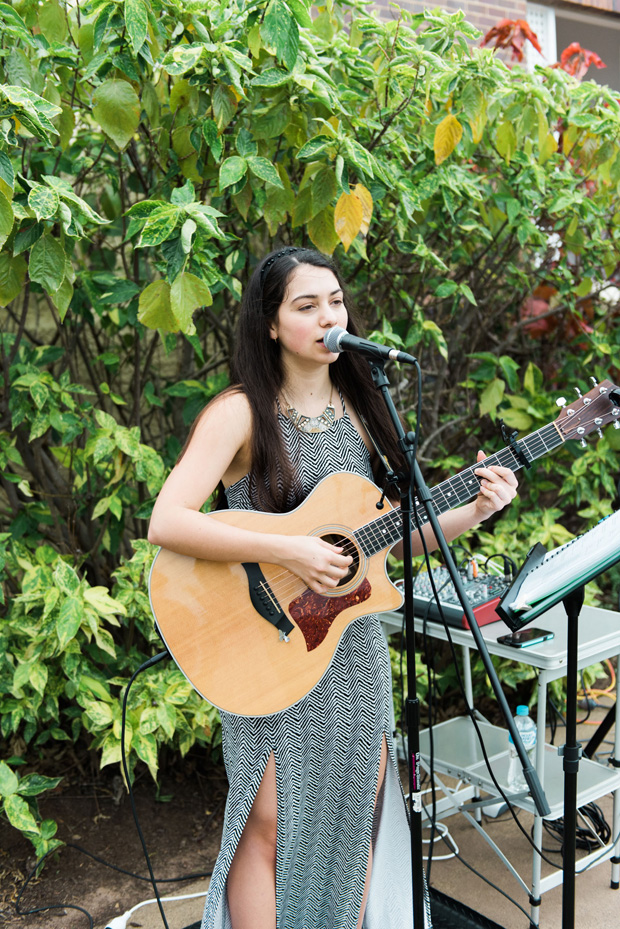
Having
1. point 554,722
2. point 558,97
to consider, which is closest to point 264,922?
point 554,722

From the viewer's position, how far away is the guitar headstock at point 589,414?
196 centimetres

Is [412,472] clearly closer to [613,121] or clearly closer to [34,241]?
[34,241]

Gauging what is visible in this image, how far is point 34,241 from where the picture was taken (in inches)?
80.7

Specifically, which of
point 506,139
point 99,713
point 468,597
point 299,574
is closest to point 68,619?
point 99,713

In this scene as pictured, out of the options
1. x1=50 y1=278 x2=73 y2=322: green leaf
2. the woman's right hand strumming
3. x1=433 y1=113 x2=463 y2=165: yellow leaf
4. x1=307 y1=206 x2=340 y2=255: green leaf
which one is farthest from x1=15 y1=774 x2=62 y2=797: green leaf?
x1=433 y1=113 x2=463 y2=165: yellow leaf

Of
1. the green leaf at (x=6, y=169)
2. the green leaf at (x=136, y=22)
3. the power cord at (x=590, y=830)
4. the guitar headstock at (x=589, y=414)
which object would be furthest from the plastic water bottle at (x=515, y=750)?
the green leaf at (x=136, y=22)

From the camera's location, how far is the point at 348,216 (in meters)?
2.34

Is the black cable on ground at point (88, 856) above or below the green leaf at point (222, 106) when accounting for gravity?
below

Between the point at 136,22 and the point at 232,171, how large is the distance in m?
0.43

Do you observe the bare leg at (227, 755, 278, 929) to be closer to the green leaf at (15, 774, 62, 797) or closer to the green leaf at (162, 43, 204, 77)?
the green leaf at (15, 774, 62, 797)

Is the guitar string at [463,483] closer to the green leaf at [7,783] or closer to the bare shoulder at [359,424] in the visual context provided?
the bare shoulder at [359,424]

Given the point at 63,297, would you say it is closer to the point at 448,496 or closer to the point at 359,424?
the point at 359,424

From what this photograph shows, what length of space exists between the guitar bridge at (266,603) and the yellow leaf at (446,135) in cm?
153

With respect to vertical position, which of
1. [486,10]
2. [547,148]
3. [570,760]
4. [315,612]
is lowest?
[570,760]
